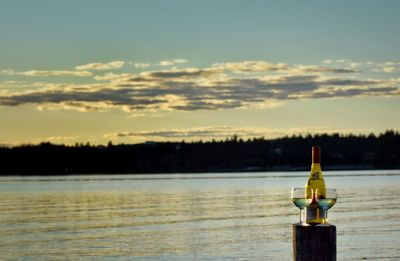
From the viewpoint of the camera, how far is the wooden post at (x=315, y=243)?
28.9 feet

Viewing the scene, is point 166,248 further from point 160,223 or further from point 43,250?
point 160,223

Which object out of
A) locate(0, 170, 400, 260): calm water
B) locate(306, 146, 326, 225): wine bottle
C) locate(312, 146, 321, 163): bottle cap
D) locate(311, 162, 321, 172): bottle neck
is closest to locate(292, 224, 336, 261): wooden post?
locate(306, 146, 326, 225): wine bottle

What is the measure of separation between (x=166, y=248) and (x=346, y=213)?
38.3 metres

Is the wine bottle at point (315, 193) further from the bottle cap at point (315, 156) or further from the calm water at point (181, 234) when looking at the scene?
the calm water at point (181, 234)

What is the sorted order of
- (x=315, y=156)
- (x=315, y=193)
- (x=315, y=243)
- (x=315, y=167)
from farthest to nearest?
1. (x=315, y=156)
2. (x=315, y=167)
3. (x=315, y=193)
4. (x=315, y=243)

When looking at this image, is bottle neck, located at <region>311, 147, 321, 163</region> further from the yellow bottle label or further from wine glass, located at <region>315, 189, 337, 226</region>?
wine glass, located at <region>315, 189, 337, 226</region>

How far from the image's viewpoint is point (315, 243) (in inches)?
347

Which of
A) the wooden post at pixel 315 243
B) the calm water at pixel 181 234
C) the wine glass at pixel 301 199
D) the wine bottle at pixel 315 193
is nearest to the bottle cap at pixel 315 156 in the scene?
the wine bottle at pixel 315 193

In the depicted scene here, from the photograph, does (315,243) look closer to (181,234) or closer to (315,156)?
(315,156)

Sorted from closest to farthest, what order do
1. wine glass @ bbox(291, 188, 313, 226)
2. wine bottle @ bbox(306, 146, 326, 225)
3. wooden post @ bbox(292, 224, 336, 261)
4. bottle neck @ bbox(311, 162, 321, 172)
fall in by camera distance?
wooden post @ bbox(292, 224, 336, 261), wine bottle @ bbox(306, 146, 326, 225), wine glass @ bbox(291, 188, 313, 226), bottle neck @ bbox(311, 162, 321, 172)

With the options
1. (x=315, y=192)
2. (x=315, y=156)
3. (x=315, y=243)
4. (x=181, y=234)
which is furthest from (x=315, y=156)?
(x=181, y=234)

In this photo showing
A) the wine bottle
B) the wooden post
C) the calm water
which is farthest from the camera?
the calm water

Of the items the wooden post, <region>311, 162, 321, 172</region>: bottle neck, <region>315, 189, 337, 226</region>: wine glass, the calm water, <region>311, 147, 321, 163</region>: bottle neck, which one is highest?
<region>311, 147, 321, 163</region>: bottle neck

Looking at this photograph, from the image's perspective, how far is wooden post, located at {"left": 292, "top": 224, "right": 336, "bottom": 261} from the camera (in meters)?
8.80
